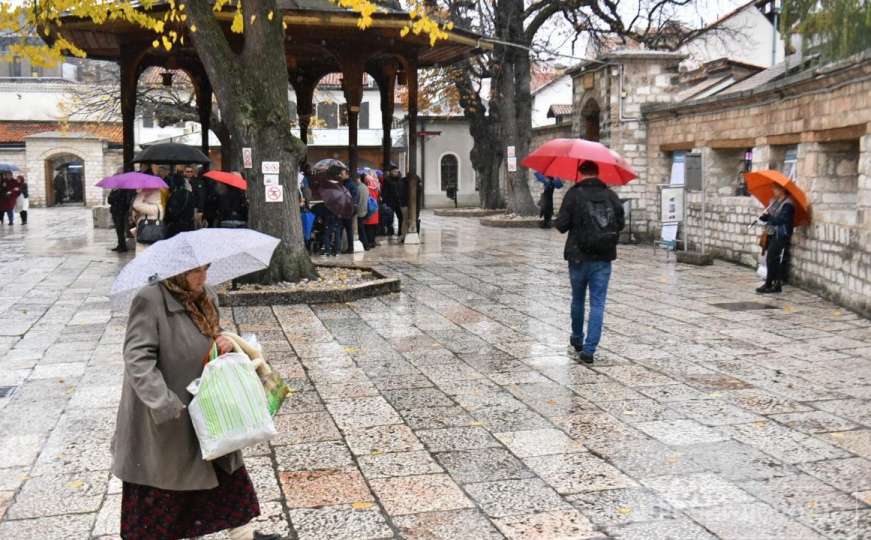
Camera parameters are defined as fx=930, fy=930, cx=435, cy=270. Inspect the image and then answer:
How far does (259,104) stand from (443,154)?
110ft

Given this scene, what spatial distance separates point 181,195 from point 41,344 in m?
3.88

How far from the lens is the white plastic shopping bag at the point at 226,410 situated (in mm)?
3375

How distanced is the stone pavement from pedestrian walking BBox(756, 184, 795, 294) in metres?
0.99

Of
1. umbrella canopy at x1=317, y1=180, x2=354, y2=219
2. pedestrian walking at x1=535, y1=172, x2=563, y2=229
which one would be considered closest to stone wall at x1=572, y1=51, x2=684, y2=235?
pedestrian walking at x1=535, y1=172, x2=563, y2=229

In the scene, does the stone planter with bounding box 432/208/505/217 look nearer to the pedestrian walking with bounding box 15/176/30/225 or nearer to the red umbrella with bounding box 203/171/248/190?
the pedestrian walking with bounding box 15/176/30/225

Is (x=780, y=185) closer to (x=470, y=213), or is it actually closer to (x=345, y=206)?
(x=345, y=206)

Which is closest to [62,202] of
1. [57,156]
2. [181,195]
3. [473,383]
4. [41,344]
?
[57,156]

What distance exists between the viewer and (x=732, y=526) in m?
4.13

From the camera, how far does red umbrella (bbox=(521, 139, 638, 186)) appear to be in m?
7.75

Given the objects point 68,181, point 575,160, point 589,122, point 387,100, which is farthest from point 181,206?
point 68,181

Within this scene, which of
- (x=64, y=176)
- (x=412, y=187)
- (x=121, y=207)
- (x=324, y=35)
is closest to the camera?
(x=121, y=207)

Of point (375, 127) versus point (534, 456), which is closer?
point (534, 456)

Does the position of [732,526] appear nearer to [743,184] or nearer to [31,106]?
[743,184]

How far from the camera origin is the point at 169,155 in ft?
48.0
